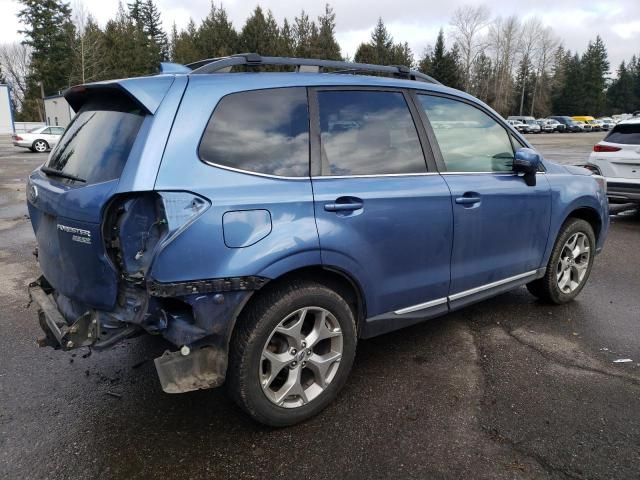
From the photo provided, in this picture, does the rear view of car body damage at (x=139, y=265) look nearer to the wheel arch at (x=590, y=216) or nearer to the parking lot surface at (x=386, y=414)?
the parking lot surface at (x=386, y=414)

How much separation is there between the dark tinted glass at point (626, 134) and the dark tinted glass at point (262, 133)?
758 cm

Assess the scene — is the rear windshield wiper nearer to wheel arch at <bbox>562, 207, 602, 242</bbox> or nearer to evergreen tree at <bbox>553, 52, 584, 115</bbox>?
wheel arch at <bbox>562, 207, 602, 242</bbox>

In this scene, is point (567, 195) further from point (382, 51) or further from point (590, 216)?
point (382, 51)

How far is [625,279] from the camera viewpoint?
5.49 meters

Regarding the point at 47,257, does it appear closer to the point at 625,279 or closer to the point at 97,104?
the point at 97,104

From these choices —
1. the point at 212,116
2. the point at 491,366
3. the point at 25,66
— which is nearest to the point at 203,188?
the point at 212,116

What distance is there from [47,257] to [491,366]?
9.61 ft

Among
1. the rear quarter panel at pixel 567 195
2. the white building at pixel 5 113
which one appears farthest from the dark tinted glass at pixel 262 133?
the white building at pixel 5 113

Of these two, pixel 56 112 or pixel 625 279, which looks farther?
pixel 56 112

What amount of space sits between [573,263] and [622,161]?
4710mm

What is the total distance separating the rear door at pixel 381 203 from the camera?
2787 millimetres

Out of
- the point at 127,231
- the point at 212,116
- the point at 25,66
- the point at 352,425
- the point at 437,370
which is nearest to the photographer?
the point at 127,231

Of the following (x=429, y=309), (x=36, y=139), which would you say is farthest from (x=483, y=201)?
(x=36, y=139)

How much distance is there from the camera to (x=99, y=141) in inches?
106
